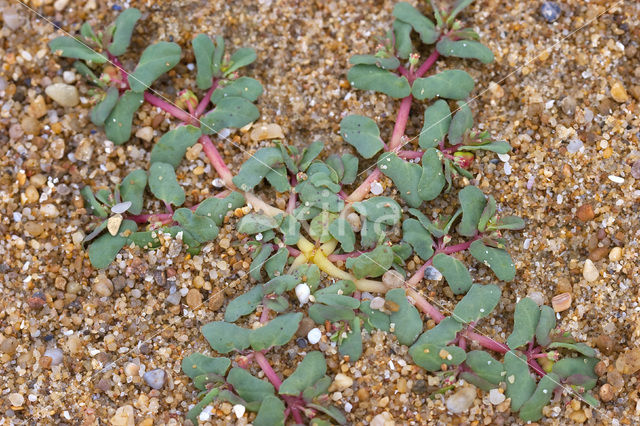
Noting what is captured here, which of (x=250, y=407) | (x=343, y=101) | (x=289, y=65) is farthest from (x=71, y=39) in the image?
(x=250, y=407)

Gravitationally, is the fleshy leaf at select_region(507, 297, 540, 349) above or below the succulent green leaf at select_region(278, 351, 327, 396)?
above

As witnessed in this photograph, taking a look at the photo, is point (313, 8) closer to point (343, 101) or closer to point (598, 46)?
point (343, 101)

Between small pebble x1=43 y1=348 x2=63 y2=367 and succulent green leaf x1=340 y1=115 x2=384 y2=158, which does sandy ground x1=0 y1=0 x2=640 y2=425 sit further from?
succulent green leaf x1=340 y1=115 x2=384 y2=158

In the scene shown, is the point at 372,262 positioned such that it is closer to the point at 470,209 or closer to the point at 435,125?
the point at 470,209

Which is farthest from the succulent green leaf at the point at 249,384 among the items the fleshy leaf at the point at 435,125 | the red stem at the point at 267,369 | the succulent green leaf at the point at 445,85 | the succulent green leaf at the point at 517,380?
the succulent green leaf at the point at 445,85

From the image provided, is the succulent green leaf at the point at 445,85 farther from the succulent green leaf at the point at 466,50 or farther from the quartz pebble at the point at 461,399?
the quartz pebble at the point at 461,399

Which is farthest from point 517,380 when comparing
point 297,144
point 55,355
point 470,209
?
point 55,355

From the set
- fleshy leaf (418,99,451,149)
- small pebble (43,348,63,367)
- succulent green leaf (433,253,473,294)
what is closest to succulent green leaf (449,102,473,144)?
fleshy leaf (418,99,451,149)
